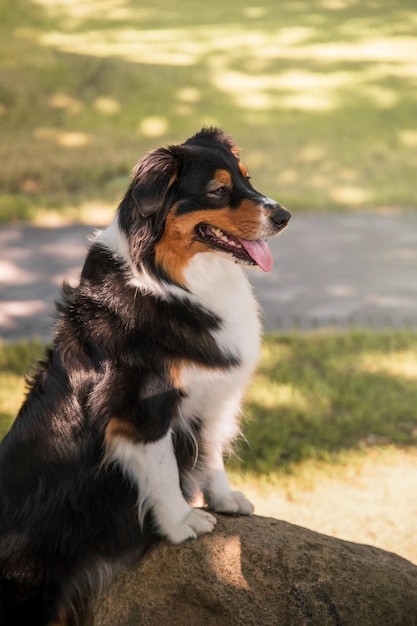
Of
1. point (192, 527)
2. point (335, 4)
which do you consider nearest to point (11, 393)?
point (192, 527)

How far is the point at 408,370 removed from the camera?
5766mm

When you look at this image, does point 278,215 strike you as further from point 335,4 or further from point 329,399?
point 335,4

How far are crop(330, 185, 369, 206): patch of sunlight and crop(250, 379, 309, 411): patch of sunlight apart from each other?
389 cm

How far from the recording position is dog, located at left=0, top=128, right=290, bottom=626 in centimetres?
288

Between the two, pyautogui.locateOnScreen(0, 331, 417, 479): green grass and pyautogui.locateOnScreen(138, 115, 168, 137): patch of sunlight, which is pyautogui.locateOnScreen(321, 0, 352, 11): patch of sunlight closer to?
pyautogui.locateOnScreen(138, 115, 168, 137): patch of sunlight

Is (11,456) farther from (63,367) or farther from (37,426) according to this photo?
(63,367)

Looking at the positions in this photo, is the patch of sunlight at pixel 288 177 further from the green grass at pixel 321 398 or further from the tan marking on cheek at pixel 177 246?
the tan marking on cheek at pixel 177 246

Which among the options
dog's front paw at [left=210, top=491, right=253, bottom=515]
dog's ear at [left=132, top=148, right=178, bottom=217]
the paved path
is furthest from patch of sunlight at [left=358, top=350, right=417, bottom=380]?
dog's ear at [left=132, top=148, right=178, bottom=217]

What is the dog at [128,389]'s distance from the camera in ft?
9.45

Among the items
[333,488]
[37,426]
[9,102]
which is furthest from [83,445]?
[9,102]

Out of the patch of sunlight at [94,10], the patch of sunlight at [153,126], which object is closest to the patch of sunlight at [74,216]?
the patch of sunlight at [153,126]

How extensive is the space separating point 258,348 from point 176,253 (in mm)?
503

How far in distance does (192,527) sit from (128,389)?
54 cm

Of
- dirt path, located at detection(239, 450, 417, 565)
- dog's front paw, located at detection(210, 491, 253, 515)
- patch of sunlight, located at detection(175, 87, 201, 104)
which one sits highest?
patch of sunlight, located at detection(175, 87, 201, 104)
